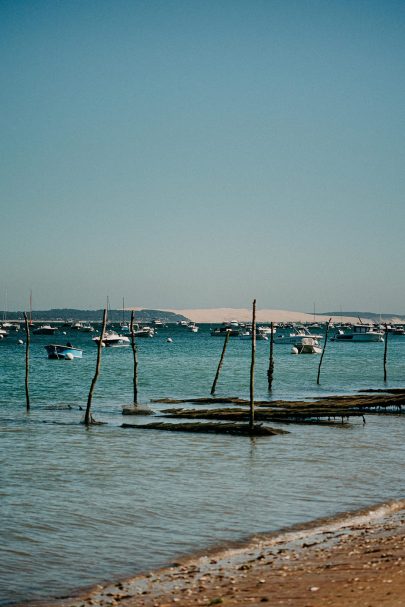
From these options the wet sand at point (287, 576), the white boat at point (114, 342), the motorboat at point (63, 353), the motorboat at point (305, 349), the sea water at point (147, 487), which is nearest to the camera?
the wet sand at point (287, 576)

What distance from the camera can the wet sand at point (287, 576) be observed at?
11641 millimetres

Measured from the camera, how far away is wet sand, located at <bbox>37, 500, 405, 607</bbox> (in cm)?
1164

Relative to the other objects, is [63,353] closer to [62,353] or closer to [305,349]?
[62,353]

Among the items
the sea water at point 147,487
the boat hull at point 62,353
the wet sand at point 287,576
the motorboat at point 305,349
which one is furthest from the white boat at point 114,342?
the wet sand at point 287,576

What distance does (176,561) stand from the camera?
585 inches

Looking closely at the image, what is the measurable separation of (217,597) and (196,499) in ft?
27.8

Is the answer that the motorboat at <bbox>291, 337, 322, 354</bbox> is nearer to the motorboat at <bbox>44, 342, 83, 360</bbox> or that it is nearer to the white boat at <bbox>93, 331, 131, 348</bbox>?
the white boat at <bbox>93, 331, 131, 348</bbox>

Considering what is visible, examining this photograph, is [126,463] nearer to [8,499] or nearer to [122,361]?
[8,499]

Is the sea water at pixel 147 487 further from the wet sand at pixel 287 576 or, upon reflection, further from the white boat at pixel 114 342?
the white boat at pixel 114 342

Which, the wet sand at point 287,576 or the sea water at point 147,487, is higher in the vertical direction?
the wet sand at point 287,576

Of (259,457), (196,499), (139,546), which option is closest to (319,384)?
(259,457)

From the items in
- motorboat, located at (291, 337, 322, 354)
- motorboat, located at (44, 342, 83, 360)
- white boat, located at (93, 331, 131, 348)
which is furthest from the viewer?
white boat, located at (93, 331, 131, 348)

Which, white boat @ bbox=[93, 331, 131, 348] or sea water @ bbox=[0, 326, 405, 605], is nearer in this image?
sea water @ bbox=[0, 326, 405, 605]

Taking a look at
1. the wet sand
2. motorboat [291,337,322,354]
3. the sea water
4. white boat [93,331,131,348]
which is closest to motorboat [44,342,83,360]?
white boat [93,331,131,348]
